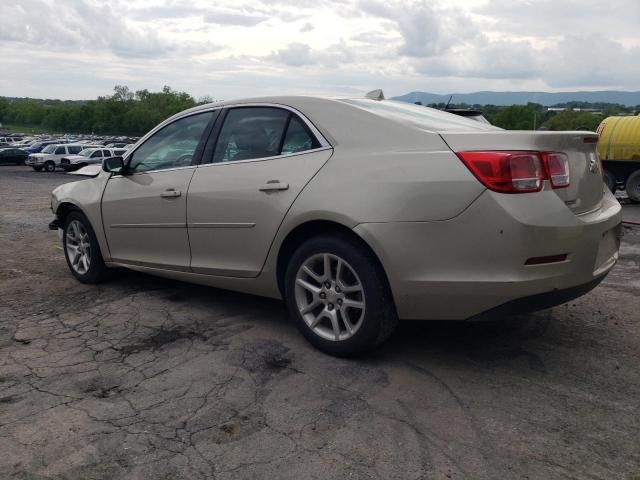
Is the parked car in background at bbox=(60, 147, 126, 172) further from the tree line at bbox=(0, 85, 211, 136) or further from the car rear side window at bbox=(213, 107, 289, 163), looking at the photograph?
the tree line at bbox=(0, 85, 211, 136)

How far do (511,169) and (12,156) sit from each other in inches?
1666

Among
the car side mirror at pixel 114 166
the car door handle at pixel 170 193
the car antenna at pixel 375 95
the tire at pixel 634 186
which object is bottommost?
the tire at pixel 634 186

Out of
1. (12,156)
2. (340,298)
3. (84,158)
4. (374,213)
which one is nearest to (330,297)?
(340,298)

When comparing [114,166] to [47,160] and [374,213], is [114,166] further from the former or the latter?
[47,160]

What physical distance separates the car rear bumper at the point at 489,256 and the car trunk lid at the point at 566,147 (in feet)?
0.38

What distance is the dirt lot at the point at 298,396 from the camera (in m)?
2.68

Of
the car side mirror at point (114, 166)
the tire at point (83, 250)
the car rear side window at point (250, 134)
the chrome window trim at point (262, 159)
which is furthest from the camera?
the tire at point (83, 250)

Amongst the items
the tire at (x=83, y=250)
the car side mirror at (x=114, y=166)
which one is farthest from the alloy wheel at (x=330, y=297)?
the tire at (x=83, y=250)

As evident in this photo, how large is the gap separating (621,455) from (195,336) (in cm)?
268

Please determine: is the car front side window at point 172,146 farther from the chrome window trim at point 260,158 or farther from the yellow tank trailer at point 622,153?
the yellow tank trailer at point 622,153

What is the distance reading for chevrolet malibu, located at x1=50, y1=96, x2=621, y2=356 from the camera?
325 centimetres

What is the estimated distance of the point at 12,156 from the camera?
39875 millimetres

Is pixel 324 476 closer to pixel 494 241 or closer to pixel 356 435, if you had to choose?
pixel 356 435

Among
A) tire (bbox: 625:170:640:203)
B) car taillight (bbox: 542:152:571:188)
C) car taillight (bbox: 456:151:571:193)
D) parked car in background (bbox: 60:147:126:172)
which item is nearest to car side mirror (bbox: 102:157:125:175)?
car taillight (bbox: 456:151:571:193)
